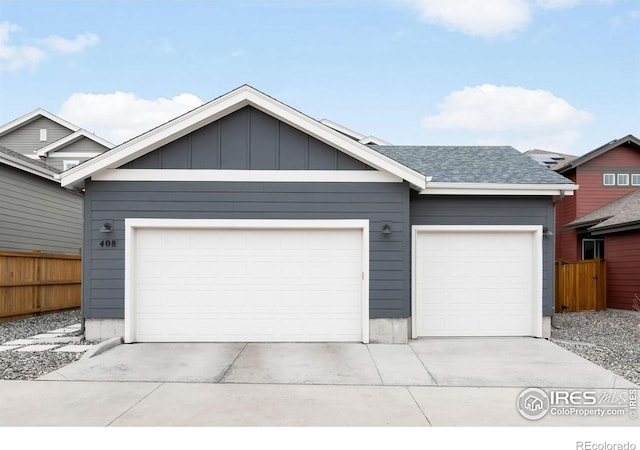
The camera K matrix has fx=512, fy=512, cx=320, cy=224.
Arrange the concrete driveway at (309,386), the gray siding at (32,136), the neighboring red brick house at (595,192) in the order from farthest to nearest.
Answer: the gray siding at (32,136) → the neighboring red brick house at (595,192) → the concrete driveway at (309,386)

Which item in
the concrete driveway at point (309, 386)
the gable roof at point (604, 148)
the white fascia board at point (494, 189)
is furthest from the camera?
the gable roof at point (604, 148)

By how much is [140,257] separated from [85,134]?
1447 cm

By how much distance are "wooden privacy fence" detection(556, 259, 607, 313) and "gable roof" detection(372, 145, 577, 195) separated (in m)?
4.45

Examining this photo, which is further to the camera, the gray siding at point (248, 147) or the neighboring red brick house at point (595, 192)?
the neighboring red brick house at point (595, 192)

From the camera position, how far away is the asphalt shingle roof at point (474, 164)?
401 inches

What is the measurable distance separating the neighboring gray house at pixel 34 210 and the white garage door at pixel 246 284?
566cm

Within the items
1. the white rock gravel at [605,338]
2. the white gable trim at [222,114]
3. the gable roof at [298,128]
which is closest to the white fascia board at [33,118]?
the gable roof at [298,128]

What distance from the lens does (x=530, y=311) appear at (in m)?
10.0

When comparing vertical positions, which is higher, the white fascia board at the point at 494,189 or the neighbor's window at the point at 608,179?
the neighbor's window at the point at 608,179

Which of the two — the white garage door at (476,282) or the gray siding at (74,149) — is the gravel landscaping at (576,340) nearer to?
the white garage door at (476,282)

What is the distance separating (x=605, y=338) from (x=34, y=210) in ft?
51.7

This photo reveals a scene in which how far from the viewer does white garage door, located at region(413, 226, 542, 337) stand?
32.6 feet

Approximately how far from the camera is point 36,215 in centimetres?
1589

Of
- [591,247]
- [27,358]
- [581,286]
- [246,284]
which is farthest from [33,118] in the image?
[591,247]
